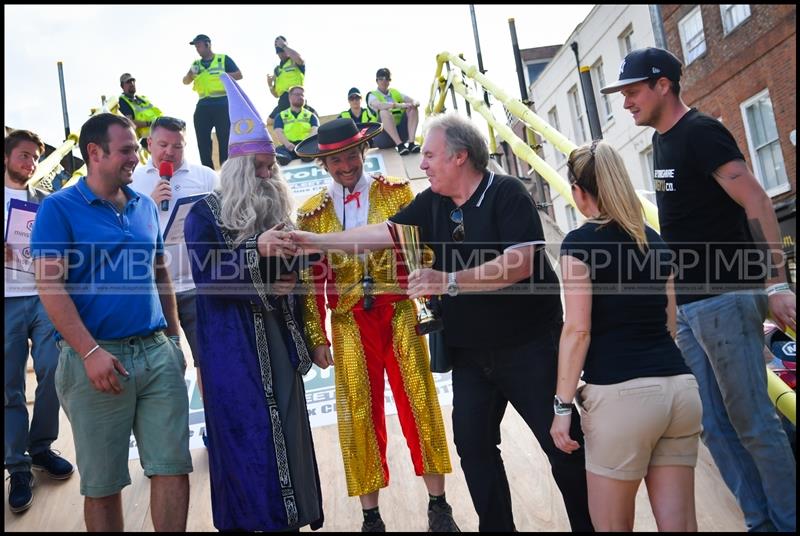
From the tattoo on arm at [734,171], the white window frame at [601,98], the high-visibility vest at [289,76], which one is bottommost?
the tattoo on arm at [734,171]

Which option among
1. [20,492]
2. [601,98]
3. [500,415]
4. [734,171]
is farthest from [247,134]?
[601,98]

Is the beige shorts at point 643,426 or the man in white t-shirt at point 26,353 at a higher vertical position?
the man in white t-shirt at point 26,353

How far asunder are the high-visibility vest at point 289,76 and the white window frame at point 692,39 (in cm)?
1158

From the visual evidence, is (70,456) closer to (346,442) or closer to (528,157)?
(346,442)

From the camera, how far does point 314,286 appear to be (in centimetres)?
347

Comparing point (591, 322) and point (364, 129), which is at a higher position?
point (364, 129)

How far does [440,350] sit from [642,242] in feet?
3.19

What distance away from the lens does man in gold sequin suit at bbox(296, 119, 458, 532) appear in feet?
11.0

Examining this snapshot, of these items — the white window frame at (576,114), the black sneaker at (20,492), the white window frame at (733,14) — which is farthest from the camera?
the white window frame at (576,114)

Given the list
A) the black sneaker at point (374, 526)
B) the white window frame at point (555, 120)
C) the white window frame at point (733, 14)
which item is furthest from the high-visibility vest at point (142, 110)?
the white window frame at point (555, 120)

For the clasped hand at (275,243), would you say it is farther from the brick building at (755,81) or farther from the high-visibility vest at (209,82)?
the brick building at (755,81)

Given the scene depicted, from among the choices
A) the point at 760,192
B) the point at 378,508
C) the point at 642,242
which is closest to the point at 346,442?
the point at 378,508

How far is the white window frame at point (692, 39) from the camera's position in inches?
701

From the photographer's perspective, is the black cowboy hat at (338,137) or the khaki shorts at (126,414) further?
the black cowboy hat at (338,137)
